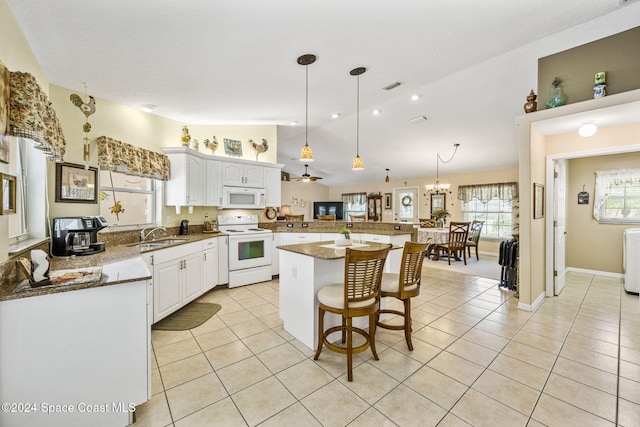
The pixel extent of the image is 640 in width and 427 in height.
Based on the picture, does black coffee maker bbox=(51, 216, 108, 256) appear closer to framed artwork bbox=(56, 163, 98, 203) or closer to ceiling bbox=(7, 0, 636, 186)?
framed artwork bbox=(56, 163, 98, 203)

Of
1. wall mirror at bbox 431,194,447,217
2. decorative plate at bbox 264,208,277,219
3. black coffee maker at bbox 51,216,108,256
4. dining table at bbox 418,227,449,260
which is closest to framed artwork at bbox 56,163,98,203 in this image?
black coffee maker at bbox 51,216,108,256

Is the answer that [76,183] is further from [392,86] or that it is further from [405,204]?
[405,204]

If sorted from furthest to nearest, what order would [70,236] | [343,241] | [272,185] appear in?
[272,185], [343,241], [70,236]

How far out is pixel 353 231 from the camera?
4445 mm

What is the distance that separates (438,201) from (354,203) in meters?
3.30

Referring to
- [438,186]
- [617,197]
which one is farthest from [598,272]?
[438,186]

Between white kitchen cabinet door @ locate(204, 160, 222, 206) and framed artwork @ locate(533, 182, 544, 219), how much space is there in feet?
14.1

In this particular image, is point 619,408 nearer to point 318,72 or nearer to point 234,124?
point 318,72

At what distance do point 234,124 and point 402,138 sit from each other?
353cm

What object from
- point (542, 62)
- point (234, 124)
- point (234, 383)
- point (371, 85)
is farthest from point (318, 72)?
point (234, 383)

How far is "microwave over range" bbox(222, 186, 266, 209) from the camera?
13.8 ft

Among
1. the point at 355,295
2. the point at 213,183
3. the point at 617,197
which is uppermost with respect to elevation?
the point at 213,183

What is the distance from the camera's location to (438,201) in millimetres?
7777

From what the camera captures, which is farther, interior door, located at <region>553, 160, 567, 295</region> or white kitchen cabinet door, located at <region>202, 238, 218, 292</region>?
interior door, located at <region>553, 160, 567, 295</region>
